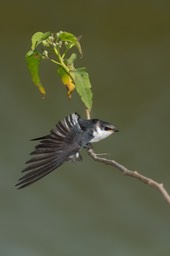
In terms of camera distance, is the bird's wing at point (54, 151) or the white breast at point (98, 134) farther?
the white breast at point (98, 134)

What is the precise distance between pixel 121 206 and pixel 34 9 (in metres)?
0.71

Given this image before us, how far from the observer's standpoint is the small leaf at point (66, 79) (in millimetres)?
956

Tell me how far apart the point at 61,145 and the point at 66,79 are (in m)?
0.11

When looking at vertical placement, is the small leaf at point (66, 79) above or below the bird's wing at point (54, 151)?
above

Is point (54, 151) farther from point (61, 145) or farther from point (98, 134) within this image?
point (98, 134)

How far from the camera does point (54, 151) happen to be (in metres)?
0.89

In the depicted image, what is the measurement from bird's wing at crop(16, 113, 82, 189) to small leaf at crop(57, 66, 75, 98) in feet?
0.13

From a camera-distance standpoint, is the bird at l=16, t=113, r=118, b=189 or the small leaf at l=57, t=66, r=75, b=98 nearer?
the bird at l=16, t=113, r=118, b=189

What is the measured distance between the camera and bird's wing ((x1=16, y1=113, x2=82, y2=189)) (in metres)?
0.84

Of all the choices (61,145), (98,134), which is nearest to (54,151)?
(61,145)

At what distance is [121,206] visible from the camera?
2168mm

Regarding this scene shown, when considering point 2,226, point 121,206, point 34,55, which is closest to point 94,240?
point 121,206

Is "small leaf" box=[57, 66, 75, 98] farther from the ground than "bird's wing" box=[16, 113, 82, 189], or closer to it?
farther from the ground

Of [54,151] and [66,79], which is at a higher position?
[66,79]
